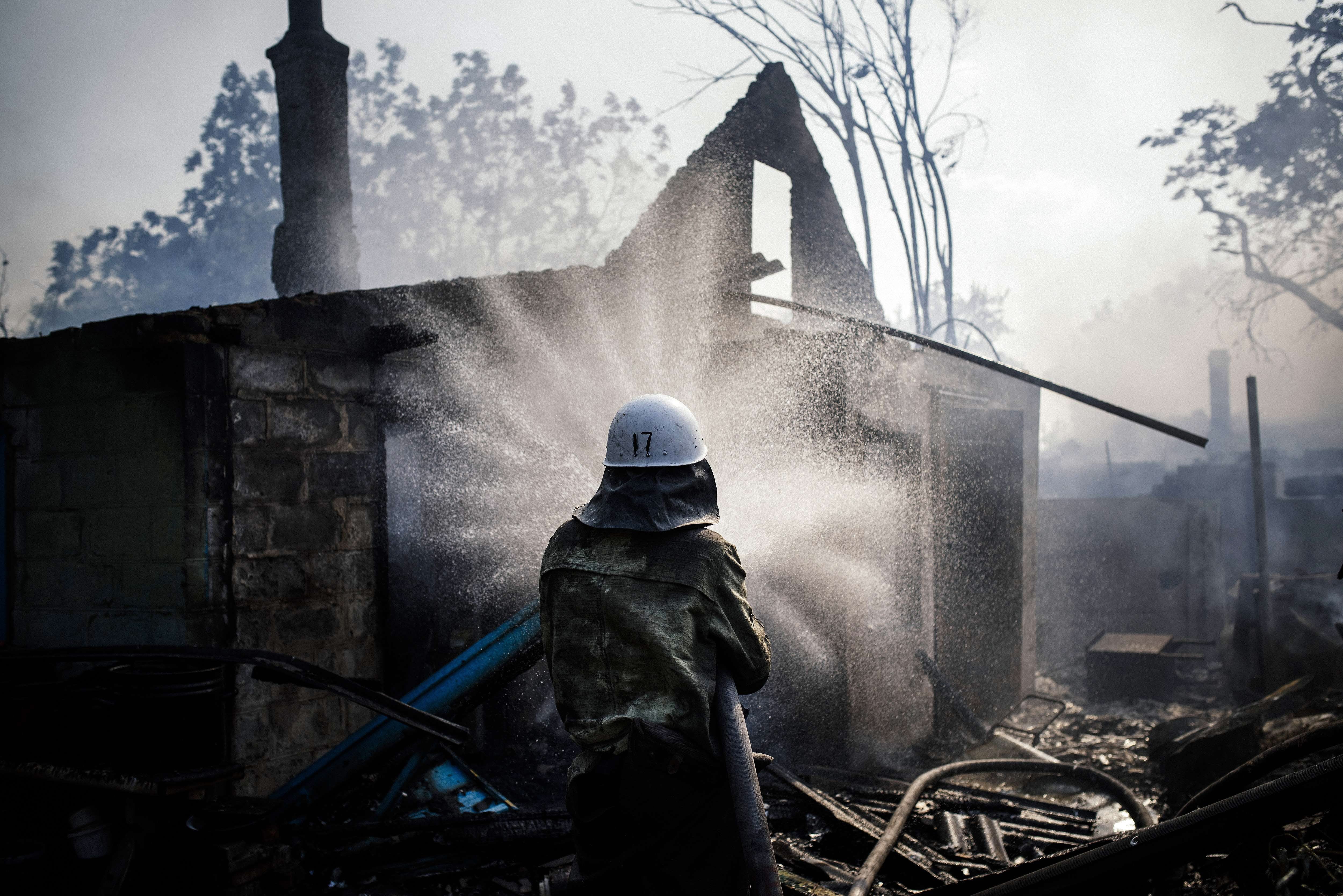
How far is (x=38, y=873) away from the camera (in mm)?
3551

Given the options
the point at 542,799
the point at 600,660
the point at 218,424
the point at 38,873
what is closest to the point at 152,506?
the point at 218,424

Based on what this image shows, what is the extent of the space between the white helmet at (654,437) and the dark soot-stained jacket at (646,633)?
0.28m

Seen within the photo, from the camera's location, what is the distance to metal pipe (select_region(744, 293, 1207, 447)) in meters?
6.18

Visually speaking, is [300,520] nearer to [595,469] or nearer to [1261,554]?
[595,469]

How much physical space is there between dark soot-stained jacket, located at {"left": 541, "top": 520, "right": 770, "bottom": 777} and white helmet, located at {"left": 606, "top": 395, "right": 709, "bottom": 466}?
277 millimetres

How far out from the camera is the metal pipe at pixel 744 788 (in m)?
2.17

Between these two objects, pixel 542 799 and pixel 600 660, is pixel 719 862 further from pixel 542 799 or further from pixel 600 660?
pixel 542 799

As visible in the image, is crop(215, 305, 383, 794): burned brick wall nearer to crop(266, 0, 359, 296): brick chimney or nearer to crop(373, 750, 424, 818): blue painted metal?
crop(373, 750, 424, 818): blue painted metal

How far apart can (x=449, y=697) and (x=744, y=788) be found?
2998 mm

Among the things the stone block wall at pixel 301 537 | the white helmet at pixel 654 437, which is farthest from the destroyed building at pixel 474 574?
the white helmet at pixel 654 437

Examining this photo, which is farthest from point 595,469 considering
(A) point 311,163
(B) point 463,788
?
(A) point 311,163

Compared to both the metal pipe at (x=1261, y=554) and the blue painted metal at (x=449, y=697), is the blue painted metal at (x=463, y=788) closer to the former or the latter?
the blue painted metal at (x=449, y=697)

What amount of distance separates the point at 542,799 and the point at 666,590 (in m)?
3.66

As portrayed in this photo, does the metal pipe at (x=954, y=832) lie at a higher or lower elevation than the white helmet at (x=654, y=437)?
lower
